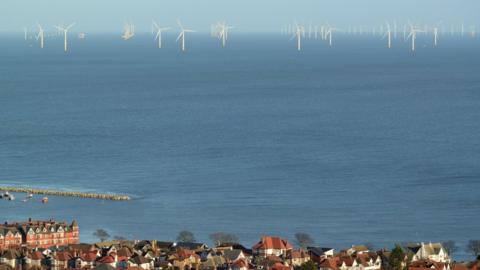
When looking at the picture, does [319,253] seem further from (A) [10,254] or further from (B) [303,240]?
(A) [10,254]

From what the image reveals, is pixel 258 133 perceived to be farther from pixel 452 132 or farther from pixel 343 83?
pixel 343 83

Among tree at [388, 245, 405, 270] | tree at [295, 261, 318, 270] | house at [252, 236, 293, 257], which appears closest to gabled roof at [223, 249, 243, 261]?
house at [252, 236, 293, 257]

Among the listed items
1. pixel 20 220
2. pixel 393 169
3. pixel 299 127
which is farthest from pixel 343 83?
pixel 20 220

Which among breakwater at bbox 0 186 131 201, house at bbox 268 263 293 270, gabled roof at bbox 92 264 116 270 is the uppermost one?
breakwater at bbox 0 186 131 201

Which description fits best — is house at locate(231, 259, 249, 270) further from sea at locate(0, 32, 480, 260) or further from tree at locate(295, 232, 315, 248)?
sea at locate(0, 32, 480, 260)

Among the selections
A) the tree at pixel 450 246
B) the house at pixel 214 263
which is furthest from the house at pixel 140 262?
the tree at pixel 450 246

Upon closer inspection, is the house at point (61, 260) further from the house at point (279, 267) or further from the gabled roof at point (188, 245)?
the house at point (279, 267)

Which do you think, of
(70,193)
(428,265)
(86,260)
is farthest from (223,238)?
(70,193)
